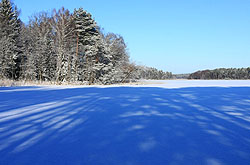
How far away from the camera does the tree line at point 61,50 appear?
61.7 ft

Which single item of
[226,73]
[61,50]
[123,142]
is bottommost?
[123,142]

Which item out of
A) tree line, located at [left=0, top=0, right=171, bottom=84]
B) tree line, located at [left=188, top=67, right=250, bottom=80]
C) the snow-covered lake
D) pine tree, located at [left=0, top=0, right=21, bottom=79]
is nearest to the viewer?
the snow-covered lake

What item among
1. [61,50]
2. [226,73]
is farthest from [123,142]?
[226,73]

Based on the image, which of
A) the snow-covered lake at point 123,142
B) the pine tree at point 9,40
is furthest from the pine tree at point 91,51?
the snow-covered lake at point 123,142

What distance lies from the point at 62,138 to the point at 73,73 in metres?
19.8

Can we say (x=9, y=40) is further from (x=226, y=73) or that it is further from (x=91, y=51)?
(x=226, y=73)

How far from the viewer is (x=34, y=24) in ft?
78.1

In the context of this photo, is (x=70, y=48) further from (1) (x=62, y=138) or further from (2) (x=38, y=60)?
(1) (x=62, y=138)

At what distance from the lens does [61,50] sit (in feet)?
58.9

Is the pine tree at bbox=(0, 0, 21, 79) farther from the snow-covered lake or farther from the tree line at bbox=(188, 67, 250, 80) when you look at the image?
the tree line at bbox=(188, 67, 250, 80)

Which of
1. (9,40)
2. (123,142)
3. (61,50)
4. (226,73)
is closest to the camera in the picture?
(123,142)

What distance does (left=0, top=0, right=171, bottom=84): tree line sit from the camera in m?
18.8

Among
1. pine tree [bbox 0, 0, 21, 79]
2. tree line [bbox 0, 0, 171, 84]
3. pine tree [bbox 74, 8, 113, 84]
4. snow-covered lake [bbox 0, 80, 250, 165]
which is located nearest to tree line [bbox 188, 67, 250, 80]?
tree line [bbox 0, 0, 171, 84]

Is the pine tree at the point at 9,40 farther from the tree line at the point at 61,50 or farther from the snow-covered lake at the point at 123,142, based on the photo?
the snow-covered lake at the point at 123,142
